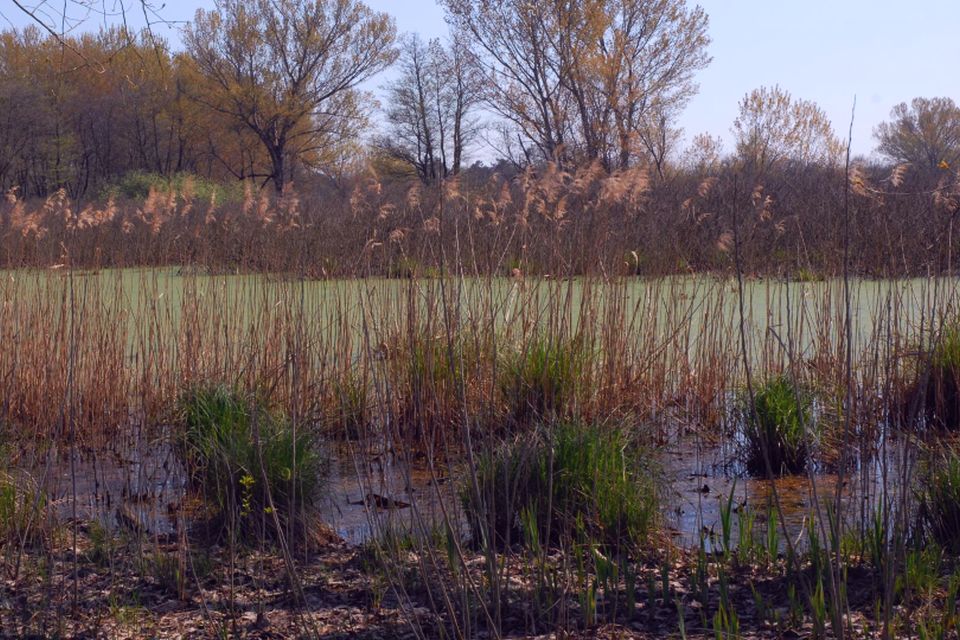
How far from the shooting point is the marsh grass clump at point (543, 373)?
4.23 meters

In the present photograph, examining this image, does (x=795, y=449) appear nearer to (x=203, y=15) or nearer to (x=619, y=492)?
(x=619, y=492)

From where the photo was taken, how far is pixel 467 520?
3396 millimetres

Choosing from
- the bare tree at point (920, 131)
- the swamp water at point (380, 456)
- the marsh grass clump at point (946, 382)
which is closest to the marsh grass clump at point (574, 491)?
the swamp water at point (380, 456)

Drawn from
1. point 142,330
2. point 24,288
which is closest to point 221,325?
point 142,330

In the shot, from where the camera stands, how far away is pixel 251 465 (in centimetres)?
332

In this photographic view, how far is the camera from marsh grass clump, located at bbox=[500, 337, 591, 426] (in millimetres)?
4227

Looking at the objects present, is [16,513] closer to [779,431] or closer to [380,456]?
[380,456]

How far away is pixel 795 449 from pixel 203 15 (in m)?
21.3

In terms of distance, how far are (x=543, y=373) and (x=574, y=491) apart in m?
1.13

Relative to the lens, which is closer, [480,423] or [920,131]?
[480,423]

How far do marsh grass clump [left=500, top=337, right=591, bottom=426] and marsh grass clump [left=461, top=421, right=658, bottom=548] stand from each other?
3.09 feet

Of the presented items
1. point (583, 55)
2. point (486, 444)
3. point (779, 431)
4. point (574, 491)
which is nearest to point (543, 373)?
point (779, 431)

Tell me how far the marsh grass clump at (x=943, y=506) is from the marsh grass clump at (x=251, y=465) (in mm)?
1789

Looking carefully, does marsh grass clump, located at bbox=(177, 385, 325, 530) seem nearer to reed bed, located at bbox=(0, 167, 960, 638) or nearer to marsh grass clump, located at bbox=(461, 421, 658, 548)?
reed bed, located at bbox=(0, 167, 960, 638)
